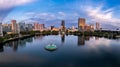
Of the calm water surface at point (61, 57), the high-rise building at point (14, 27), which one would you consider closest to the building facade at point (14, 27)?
the high-rise building at point (14, 27)

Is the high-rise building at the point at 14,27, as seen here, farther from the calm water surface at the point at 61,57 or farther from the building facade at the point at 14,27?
the calm water surface at the point at 61,57

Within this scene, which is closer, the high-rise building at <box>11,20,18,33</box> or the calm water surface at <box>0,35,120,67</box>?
the calm water surface at <box>0,35,120,67</box>

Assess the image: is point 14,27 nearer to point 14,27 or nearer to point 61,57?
point 14,27

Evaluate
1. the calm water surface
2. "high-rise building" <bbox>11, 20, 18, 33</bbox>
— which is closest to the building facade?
"high-rise building" <bbox>11, 20, 18, 33</bbox>

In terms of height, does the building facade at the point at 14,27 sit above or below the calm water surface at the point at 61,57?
above

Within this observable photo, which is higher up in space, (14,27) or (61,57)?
(14,27)

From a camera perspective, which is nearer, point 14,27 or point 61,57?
point 61,57

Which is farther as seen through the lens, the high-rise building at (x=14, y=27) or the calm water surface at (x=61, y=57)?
the high-rise building at (x=14, y=27)

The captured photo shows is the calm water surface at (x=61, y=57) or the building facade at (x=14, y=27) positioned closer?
the calm water surface at (x=61, y=57)

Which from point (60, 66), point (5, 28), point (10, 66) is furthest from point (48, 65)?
point (5, 28)

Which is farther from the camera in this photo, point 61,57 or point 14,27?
point 14,27

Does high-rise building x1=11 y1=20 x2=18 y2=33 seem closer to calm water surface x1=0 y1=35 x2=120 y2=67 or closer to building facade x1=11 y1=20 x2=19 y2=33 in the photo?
building facade x1=11 y1=20 x2=19 y2=33

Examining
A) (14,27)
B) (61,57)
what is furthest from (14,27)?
Answer: (61,57)

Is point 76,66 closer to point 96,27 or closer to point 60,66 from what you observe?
point 60,66
